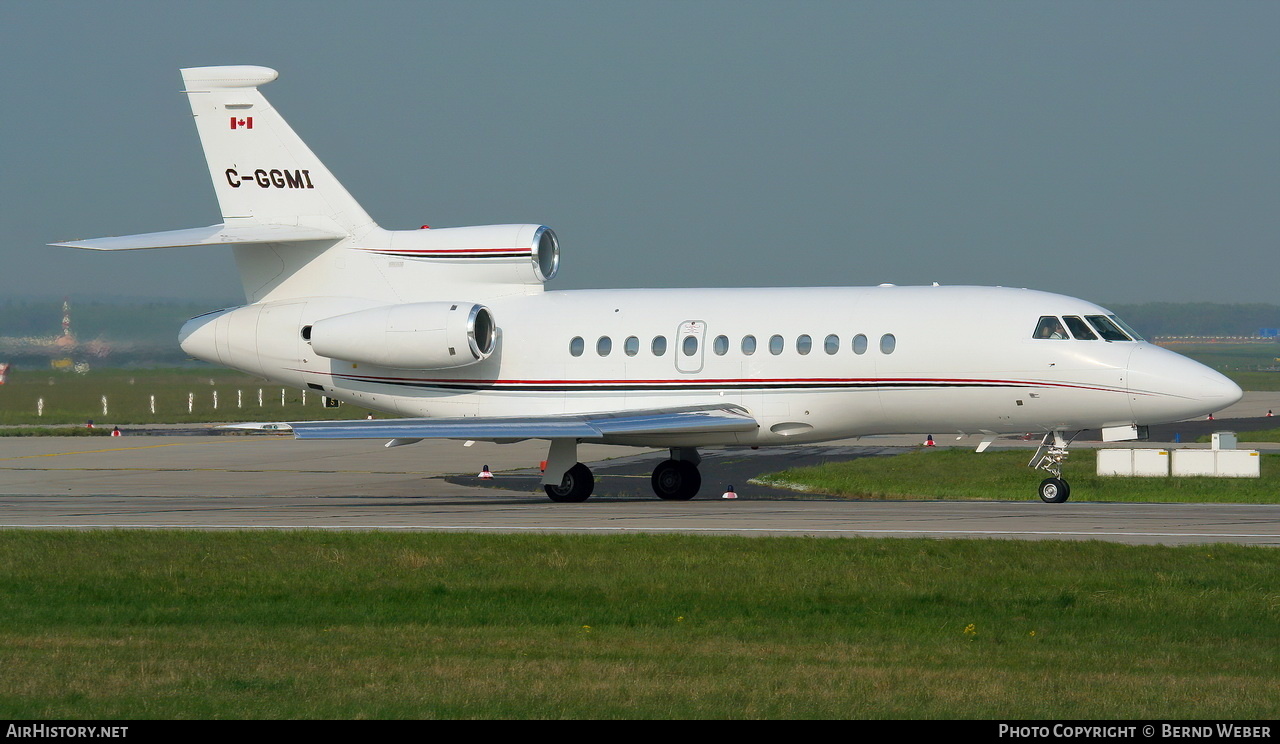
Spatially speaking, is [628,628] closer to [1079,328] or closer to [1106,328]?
[1079,328]

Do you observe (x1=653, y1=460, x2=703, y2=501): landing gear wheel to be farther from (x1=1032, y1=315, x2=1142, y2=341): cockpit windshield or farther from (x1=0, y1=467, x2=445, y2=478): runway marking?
(x1=0, y1=467, x2=445, y2=478): runway marking

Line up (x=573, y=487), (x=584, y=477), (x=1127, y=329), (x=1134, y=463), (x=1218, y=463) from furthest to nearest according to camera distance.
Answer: (x=1134, y=463)
(x=1218, y=463)
(x=584, y=477)
(x=573, y=487)
(x=1127, y=329)

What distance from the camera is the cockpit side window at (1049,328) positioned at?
23.8 m

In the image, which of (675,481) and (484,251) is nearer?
(675,481)

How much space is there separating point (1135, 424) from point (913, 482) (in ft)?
28.8

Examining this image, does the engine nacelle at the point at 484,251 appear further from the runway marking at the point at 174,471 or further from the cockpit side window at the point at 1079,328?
the cockpit side window at the point at 1079,328

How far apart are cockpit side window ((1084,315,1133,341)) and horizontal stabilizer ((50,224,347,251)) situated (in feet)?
47.3

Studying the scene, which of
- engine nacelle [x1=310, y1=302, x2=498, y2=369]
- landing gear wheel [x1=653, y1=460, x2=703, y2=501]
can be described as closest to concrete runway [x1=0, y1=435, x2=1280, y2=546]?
landing gear wheel [x1=653, y1=460, x2=703, y2=501]

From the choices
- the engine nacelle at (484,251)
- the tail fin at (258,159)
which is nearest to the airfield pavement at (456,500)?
the engine nacelle at (484,251)

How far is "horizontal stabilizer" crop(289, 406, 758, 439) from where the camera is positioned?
907 inches

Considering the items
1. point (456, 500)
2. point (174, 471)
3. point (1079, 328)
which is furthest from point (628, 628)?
point (174, 471)

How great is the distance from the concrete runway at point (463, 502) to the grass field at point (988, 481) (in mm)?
1001

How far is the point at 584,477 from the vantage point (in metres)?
25.9

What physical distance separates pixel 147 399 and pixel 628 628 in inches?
1996
